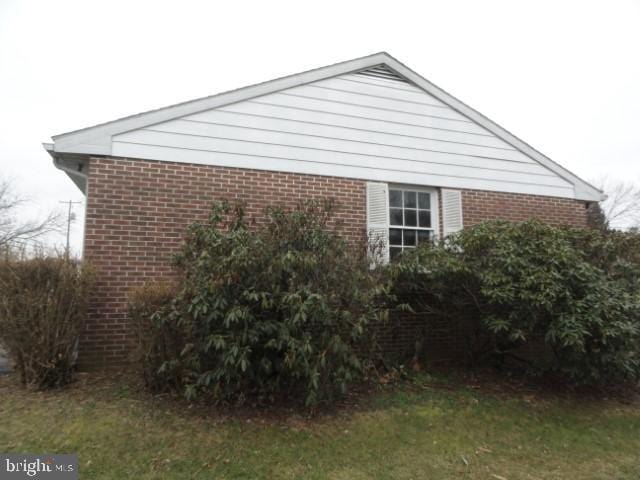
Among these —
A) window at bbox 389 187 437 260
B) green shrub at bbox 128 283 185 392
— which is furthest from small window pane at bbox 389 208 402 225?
green shrub at bbox 128 283 185 392

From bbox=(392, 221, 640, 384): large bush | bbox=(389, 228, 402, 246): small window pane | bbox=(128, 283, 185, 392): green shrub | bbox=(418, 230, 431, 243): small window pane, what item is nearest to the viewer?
bbox=(128, 283, 185, 392): green shrub

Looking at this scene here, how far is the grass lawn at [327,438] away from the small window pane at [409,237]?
293 centimetres

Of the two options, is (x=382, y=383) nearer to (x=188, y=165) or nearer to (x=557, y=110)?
(x=188, y=165)

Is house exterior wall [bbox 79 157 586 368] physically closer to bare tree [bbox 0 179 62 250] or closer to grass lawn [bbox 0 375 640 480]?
grass lawn [bbox 0 375 640 480]

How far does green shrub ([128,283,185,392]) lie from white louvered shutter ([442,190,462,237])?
5054mm

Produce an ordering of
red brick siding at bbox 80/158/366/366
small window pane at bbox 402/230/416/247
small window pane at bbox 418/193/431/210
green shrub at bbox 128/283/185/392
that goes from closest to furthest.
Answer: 1. green shrub at bbox 128/283/185/392
2. red brick siding at bbox 80/158/366/366
3. small window pane at bbox 402/230/416/247
4. small window pane at bbox 418/193/431/210

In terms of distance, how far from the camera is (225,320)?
3752 millimetres

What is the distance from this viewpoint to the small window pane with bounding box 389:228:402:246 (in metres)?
6.88

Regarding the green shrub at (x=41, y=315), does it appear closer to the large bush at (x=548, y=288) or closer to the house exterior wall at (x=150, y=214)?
the house exterior wall at (x=150, y=214)

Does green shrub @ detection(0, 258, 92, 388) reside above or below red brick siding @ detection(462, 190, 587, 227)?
below

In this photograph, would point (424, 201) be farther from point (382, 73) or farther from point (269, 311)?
point (269, 311)

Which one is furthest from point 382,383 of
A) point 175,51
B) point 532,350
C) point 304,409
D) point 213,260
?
point 175,51

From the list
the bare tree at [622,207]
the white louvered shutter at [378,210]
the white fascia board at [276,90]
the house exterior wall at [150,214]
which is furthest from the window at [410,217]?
the bare tree at [622,207]

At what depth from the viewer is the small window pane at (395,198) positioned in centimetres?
707
